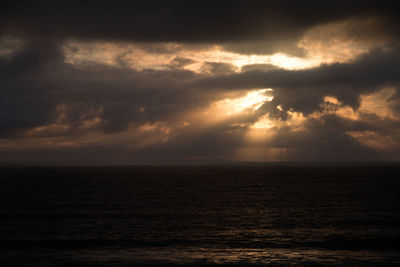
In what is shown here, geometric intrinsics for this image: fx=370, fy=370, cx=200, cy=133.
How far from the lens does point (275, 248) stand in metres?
32.4

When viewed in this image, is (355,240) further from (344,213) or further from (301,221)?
(344,213)

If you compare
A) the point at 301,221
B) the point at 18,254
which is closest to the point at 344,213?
the point at 301,221

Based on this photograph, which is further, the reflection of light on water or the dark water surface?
the dark water surface

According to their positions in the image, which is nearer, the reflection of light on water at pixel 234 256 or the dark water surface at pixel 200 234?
the reflection of light on water at pixel 234 256

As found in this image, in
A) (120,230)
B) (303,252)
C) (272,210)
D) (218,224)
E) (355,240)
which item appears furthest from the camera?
(272,210)

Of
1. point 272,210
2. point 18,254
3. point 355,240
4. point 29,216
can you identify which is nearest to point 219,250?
point 355,240

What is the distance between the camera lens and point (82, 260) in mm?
28766

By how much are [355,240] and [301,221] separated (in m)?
11.0

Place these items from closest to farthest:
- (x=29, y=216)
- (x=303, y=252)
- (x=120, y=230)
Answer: (x=303, y=252), (x=120, y=230), (x=29, y=216)

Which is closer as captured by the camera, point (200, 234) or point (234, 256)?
point (234, 256)

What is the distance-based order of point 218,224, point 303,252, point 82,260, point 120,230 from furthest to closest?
1. point 218,224
2. point 120,230
3. point 303,252
4. point 82,260

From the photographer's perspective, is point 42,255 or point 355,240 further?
point 355,240

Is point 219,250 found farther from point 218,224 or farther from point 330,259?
point 218,224

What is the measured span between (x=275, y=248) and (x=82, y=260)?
16.2 m
